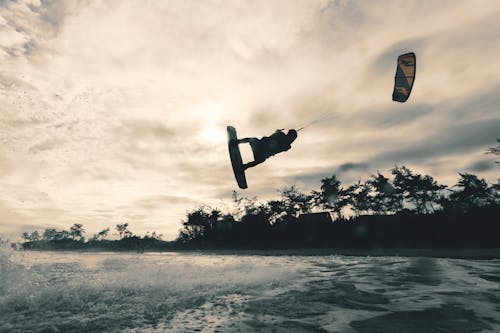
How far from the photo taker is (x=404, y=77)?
10133 mm

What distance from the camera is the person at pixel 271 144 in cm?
995

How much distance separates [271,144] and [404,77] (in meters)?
4.85

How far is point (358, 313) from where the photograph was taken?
578 centimetres

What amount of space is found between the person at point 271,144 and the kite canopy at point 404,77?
138 inches

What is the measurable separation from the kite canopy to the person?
351 cm

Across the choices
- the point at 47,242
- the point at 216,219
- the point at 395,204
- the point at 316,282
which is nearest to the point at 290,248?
the point at 395,204

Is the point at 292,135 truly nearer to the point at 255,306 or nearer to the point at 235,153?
the point at 235,153

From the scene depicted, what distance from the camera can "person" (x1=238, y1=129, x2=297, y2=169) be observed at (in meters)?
9.95

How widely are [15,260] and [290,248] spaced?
3621 centimetres

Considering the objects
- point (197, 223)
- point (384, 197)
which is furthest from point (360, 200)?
point (197, 223)

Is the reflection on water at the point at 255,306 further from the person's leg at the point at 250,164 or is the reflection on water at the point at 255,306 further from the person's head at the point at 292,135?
the person's head at the point at 292,135

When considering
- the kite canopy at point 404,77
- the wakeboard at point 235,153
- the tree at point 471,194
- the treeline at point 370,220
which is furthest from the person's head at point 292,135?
the tree at point 471,194

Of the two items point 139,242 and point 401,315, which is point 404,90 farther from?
point 139,242

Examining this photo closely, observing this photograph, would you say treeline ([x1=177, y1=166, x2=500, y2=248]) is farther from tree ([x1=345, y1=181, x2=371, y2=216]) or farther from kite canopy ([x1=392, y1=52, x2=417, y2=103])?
kite canopy ([x1=392, y1=52, x2=417, y2=103])
